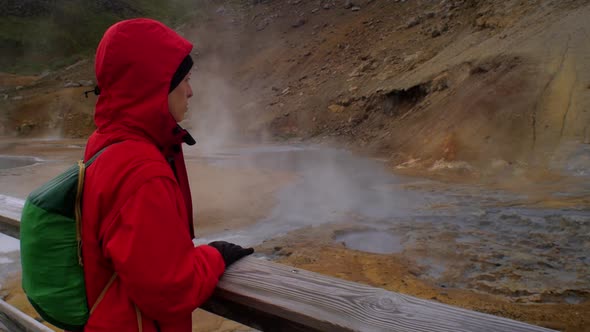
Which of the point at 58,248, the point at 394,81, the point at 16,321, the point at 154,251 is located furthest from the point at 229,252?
the point at 394,81

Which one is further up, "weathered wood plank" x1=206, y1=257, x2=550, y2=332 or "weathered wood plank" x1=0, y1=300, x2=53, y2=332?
"weathered wood plank" x1=206, y1=257, x2=550, y2=332

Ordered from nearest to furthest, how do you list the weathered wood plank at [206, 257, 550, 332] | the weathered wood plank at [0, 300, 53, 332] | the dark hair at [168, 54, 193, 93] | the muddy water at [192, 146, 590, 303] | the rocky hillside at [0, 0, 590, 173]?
the weathered wood plank at [206, 257, 550, 332], the dark hair at [168, 54, 193, 93], the weathered wood plank at [0, 300, 53, 332], the muddy water at [192, 146, 590, 303], the rocky hillside at [0, 0, 590, 173]

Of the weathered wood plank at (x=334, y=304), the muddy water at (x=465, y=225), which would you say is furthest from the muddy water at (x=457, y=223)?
the weathered wood plank at (x=334, y=304)

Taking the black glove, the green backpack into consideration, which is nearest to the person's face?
the green backpack

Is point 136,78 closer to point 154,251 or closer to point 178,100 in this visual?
point 178,100

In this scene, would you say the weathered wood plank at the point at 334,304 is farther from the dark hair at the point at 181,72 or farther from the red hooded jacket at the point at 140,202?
the dark hair at the point at 181,72

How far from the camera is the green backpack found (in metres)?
1.29

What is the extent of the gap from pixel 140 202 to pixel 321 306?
1.72 ft

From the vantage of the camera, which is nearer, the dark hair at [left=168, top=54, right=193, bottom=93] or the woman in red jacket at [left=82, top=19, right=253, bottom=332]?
the woman in red jacket at [left=82, top=19, right=253, bottom=332]

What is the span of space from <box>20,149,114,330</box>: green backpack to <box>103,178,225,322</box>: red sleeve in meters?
0.13

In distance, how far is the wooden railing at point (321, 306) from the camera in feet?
3.78

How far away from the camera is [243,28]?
2947 centimetres

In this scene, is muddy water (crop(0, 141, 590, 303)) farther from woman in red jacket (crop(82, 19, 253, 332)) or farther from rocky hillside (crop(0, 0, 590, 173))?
woman in red jacket (crop(82, 19, 253, 332))

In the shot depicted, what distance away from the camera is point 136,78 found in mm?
1371
